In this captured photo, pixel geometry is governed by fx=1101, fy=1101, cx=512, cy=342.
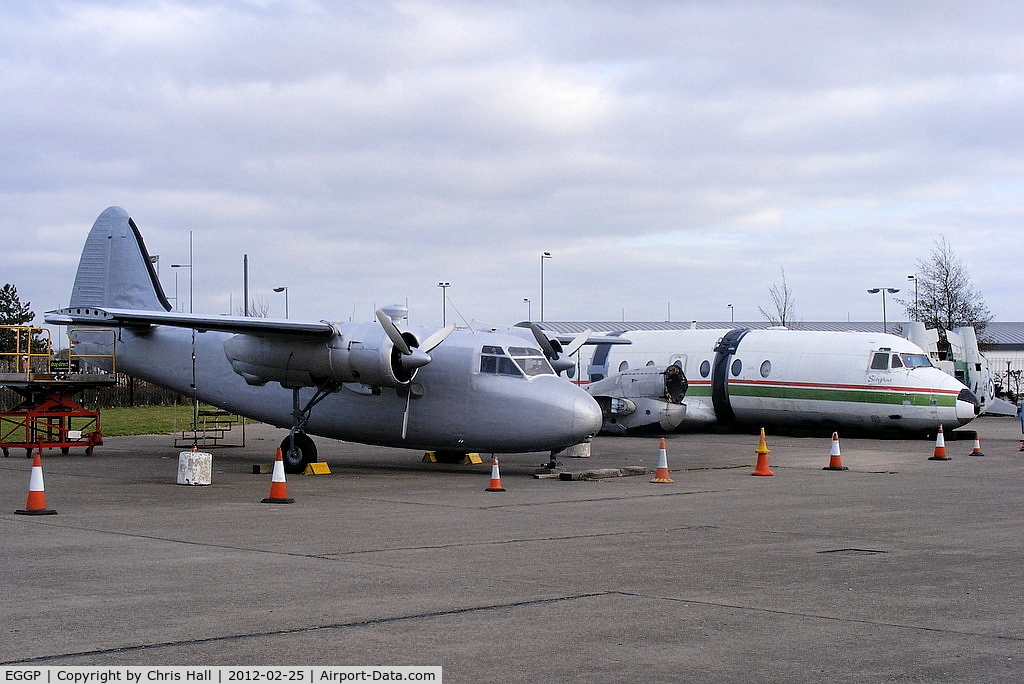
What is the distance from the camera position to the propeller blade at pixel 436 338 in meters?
21.0

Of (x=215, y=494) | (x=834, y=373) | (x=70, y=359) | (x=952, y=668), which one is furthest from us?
(x=834, y=373)

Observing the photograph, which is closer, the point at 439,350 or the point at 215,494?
the point at 215,494

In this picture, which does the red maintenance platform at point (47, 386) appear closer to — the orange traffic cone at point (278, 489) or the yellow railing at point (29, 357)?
the yellow railing at point (29, 357)

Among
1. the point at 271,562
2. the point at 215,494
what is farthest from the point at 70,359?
the point at 271,562

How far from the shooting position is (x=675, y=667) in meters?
6.48

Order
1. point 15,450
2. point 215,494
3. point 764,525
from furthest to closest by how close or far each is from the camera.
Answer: point 15,450 < point 215,494 < point 764,525

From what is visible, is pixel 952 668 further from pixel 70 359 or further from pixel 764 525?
pixel 70 359

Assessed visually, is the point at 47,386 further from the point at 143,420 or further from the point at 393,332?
the point at 143,420

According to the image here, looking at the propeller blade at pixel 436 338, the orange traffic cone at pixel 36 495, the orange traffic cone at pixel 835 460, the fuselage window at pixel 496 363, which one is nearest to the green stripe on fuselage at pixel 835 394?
the orange traffic cone at pixel 835 460

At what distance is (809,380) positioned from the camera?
31906mm

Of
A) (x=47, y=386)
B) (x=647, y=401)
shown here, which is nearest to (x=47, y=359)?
(x=47, y=386)

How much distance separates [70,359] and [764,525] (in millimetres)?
19017

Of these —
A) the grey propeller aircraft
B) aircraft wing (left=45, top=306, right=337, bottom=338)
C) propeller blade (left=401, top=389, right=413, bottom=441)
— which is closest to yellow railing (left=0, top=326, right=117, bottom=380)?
the grey propeller aircraft

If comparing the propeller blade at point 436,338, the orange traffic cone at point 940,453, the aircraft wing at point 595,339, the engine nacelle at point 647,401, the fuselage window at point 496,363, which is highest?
the aircraft wing at point 595,339
